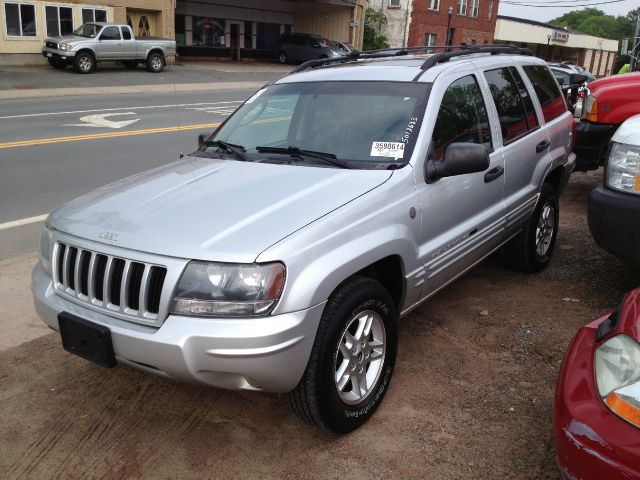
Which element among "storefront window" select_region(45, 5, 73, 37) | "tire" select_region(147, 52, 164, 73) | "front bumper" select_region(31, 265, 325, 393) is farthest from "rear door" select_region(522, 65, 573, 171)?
"storefront window" select_region(45, 5, 73, 37)

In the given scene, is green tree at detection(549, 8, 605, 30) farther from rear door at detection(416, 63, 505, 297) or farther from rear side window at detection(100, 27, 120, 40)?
rear door at detection(416, 63, 505, 297)

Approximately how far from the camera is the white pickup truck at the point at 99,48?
23078 millimetres

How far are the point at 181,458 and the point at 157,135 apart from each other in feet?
32.5

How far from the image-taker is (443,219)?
368cm

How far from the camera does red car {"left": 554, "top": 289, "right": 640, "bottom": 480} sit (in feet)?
6.66

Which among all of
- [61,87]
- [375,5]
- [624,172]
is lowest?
[61,87]

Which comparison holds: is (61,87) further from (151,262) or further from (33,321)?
(151,262)

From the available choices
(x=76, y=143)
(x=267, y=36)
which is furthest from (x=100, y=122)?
(x=267, y=36)

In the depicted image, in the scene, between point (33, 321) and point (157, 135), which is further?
point (157, 135)

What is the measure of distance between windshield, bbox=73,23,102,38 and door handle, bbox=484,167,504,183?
22788 mm

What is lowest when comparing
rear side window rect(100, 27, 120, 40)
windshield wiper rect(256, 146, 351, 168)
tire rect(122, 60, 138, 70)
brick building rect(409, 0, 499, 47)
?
tire rect(122, 60, 138, 70)

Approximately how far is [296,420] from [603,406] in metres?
1.61

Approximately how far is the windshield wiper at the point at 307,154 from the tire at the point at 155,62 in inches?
936

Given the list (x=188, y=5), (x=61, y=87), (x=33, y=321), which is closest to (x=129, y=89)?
(x=61, y=87)
